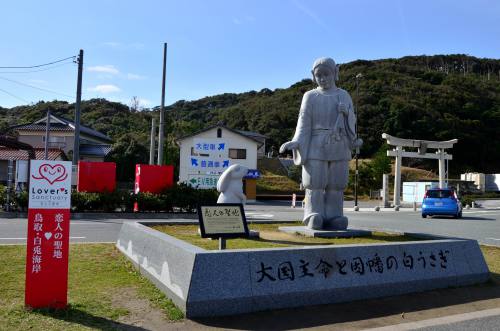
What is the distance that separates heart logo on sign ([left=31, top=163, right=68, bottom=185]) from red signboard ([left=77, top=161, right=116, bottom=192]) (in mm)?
14533

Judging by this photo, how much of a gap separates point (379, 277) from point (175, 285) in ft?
8.89

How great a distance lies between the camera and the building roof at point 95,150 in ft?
147

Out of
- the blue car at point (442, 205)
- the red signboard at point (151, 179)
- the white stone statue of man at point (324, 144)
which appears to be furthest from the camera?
the blue car at point (442, 205)

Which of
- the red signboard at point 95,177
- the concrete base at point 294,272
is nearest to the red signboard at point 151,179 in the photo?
the red signboard at point 95,177

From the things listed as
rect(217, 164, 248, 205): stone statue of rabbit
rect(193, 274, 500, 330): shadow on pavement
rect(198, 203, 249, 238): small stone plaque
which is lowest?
rect(193, 274, 500, 330): shadow on pavement

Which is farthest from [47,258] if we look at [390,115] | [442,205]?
[390,115]

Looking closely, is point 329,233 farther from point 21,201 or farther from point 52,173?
point 21,201

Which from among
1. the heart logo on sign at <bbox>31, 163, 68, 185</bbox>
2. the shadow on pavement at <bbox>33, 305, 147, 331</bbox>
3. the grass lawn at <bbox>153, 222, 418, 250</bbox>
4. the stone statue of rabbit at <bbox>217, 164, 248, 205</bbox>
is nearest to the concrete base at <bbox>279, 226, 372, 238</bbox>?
the grass lawn at <bbox>153, 222, 418, 250</bbox>

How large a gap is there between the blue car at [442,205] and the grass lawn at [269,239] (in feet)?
45.4

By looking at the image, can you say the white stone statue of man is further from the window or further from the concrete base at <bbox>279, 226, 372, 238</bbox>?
the window

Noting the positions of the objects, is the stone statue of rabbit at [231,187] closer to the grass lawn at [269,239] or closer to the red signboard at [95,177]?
the grass lawn at [269,239]

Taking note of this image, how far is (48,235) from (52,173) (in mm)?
659

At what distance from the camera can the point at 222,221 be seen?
6430 mm

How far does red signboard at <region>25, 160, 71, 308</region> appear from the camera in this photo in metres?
4.86
